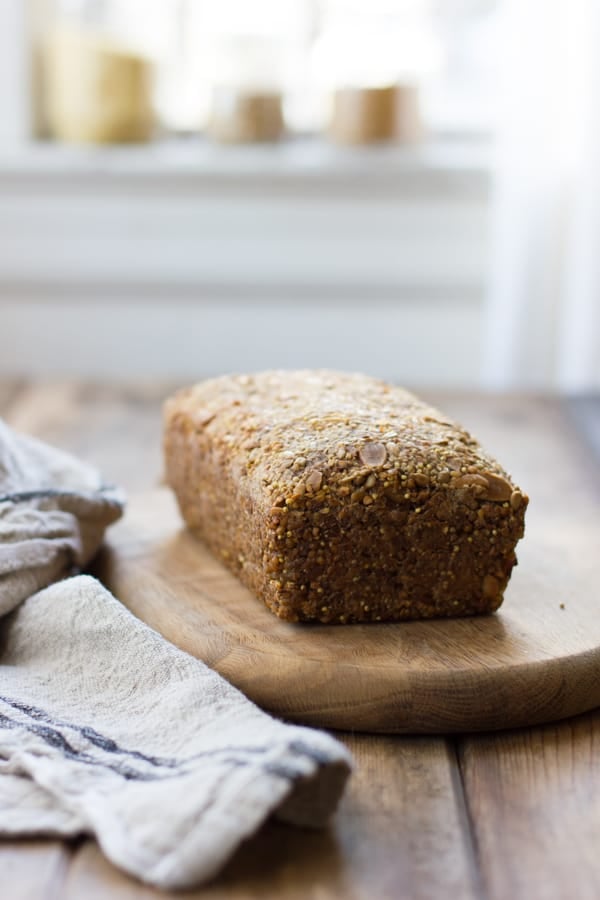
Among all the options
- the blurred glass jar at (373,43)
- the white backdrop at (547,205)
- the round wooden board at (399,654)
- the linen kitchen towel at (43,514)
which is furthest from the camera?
the blurred glass jar at (373,43)

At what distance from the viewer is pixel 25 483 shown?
1.21 meters

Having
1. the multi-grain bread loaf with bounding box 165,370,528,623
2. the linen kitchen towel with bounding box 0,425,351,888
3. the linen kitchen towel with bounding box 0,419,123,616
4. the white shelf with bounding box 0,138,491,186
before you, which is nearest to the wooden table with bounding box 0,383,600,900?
the linen kitchen towel with bounding box 0,425,351,888

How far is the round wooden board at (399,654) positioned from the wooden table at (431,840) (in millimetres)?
24

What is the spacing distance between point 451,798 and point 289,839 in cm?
13

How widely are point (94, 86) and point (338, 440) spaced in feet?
6.76

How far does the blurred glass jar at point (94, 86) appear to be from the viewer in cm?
279

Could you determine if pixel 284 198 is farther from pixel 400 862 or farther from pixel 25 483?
pixel 400 862

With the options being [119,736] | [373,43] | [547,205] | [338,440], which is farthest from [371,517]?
[373,43]

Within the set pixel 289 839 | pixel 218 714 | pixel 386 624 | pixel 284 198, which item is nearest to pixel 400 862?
pixel 289 839

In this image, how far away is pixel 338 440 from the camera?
1.06m

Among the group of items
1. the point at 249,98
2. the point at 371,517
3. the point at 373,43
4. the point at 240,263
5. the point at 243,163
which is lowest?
the point at 240,263

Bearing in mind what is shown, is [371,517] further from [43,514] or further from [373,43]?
[373,43]

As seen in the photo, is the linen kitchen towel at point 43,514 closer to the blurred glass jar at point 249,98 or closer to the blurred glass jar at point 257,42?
the blurred glass jar at point 249,98

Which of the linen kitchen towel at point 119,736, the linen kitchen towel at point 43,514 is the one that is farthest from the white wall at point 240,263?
the linen kitchen towel at point 119,736
